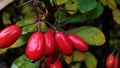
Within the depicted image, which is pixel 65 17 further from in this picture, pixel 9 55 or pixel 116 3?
pixel 9 55

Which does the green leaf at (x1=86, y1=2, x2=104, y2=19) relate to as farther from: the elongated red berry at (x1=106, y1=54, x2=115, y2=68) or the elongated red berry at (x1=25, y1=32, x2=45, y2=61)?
the elongated red berry at (x1=25, y1=32, x2=45, y2=61)

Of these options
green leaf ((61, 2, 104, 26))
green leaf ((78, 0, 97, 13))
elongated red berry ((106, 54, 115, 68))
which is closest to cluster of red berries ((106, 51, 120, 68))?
elongated red berry ((106, 54, 115, 68))

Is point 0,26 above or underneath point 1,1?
underneath

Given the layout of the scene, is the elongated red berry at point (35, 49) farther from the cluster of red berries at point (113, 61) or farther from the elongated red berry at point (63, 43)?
the cluster of red berries at point (113, 61)

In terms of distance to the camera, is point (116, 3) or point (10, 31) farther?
point (116, 3)

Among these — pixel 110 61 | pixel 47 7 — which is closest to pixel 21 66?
pixel 47 7

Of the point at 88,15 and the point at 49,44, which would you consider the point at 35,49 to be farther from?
the point at 88,15

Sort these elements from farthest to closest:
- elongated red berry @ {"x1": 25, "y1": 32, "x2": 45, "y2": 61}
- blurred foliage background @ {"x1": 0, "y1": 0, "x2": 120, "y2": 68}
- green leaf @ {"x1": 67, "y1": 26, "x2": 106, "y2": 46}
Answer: green leaf @ {"x1": 67, "y1": 26, "x2": 106, "y2": 46} → blurred foliage background @ {"x1": 0, "y1": 0, "x2": 120, "y2": 68} → elongated red berry @ {"x1": 25, "y1": 32, "x2": 45, "y2": 61}

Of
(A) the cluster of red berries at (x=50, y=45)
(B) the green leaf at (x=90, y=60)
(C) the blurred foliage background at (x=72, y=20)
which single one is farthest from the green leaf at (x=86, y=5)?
(B) the green leaf at (x=90, y=60)
